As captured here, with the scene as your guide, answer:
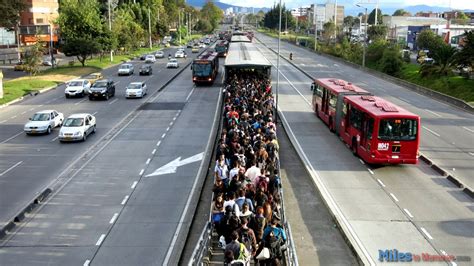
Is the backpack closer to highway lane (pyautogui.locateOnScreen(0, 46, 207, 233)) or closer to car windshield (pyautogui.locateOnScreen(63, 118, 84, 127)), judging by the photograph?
highway lane (pyautogui.locateOnScreen(0, 46, 207, 233))

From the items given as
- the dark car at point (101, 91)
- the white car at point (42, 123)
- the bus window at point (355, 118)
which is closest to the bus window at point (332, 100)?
the bus window at point (355, 118)

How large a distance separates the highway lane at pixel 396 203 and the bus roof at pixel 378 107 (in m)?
2.41

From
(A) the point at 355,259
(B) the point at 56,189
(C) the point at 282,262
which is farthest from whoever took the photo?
(B) the point at 56,189

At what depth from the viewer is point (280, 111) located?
3788 centimetres

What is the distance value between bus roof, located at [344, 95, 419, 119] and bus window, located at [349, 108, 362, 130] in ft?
1.15

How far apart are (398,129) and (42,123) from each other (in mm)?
19488

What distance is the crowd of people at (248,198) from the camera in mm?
10344

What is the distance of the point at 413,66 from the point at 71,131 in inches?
2658

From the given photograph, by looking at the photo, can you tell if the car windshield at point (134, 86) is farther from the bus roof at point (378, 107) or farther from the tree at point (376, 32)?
the tree at point (376, 32)

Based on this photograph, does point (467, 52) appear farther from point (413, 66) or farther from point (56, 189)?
point (56, 189)

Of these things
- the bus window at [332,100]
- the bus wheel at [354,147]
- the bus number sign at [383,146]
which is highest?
the bus window at [332,100]

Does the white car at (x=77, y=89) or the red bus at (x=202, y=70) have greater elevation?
the red bus at (x=202, y=70)

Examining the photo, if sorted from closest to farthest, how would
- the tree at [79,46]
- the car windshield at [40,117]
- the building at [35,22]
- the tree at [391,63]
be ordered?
the car windshield at [40,117] < the tree at [79,46] < the tree at [391,63] < the building at [35,22]

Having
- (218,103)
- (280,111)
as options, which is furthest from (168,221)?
(218,103)
